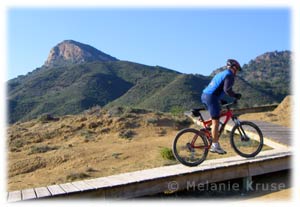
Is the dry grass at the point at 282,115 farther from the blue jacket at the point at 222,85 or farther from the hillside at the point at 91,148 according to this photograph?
the blue jacket at the point at 222,85

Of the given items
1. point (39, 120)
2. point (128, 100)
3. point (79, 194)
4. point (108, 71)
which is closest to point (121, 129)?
→ point (39, 120)

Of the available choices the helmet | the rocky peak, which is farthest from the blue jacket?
the rocky peak

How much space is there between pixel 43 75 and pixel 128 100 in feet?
83.1

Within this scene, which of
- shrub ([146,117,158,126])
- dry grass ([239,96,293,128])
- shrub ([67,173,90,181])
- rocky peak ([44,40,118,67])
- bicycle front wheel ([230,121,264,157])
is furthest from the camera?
rocky peak ([44,40,118,67])

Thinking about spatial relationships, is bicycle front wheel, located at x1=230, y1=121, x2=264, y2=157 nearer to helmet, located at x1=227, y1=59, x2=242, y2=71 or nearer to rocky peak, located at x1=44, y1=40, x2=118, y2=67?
helmet, located at x1=227, y1=59, x2=242, y2=71

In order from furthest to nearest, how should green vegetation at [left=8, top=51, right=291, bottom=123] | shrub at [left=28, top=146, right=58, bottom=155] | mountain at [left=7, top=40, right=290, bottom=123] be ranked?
mountain at [left=7, top=40, right=290, bottom=123], green vegetation at [left=8, top=51, right=291, bottom=123], shrub at [left=28, top=146, right=58, bottom=155]

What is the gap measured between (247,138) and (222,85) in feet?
3.71

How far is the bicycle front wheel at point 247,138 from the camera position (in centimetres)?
679

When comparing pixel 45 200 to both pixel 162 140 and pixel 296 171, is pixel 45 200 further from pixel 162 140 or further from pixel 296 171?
pixel 162 140

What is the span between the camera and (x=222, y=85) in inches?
252

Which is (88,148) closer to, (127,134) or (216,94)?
(127,134)

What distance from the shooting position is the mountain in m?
50.2

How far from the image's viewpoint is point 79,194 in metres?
4.85

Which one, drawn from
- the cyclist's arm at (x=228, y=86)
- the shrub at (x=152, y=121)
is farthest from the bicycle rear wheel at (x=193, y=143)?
the shrub at (x=152, y=121)
